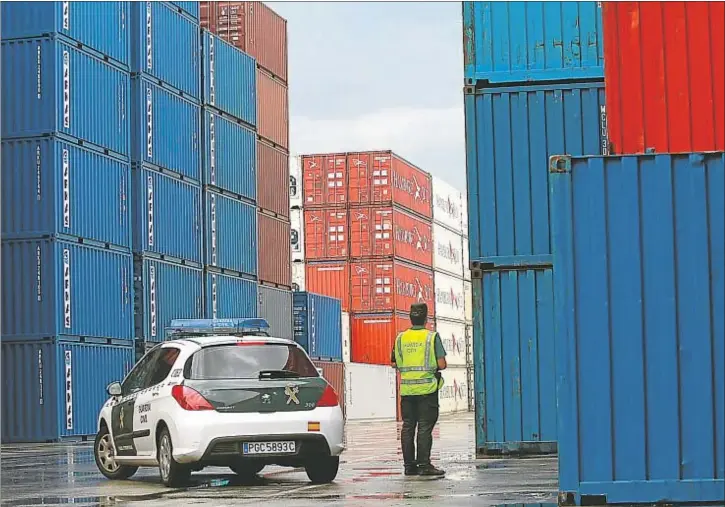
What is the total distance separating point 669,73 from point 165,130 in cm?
2699

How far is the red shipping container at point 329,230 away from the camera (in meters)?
53.0

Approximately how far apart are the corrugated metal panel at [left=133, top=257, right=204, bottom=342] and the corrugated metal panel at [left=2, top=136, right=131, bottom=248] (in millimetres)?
2295

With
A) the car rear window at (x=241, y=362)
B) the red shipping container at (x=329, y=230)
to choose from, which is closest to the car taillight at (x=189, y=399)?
the car rear window at (x=241, y=362)

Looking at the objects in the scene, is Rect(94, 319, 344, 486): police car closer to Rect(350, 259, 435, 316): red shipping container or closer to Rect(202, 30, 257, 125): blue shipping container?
Rect(202, 30, 257, 125): blue shipping container

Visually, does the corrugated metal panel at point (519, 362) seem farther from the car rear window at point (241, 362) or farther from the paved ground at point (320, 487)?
the car rear window at point (241, 362)

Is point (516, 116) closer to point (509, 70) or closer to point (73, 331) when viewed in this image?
point (509, 70)

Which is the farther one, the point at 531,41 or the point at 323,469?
the point at 531,41

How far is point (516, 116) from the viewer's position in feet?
56.8

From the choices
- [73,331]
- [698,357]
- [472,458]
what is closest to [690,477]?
[698,357]

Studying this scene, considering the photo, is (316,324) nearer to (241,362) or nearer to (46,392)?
(46,392)

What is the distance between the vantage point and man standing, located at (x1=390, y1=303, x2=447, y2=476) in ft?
44.7

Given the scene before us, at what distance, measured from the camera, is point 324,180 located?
53.0m

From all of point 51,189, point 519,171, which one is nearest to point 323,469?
point 519,171

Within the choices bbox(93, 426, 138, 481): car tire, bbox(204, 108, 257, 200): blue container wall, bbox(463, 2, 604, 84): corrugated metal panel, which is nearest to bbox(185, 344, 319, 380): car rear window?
bbox(93, 426, 138, 481): car tire
